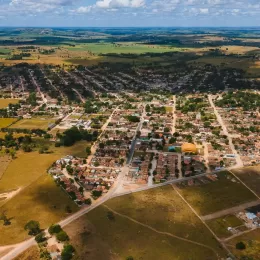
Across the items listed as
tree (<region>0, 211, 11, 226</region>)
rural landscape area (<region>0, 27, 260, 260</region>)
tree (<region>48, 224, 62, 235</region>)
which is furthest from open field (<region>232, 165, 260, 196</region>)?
tree (<region>0, 211, 11, 226</region>)

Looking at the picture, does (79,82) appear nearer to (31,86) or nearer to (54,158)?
(31,86)

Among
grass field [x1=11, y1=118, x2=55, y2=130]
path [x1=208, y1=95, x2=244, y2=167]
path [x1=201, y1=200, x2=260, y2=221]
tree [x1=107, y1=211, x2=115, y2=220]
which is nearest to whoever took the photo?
tree [x1=107, y1=211, x2=115, y2=220]

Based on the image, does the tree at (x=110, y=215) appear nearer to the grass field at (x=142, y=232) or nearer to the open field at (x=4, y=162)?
the grass field at (x=142, y=232)

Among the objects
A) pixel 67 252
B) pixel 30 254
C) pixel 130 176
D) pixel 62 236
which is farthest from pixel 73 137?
pixel 67 252

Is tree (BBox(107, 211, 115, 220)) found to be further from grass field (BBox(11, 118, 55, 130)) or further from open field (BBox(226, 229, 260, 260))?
grass field (BBox(11, 118, 55, 130))

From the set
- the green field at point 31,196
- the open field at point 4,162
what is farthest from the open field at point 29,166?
the open field at point 4,162

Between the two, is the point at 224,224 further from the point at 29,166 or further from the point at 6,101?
the point at 6,101

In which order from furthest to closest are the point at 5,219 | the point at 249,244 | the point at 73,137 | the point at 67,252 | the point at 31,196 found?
the point at 73,137 < the point at 31,196 < the point at 5,219 < the point at 249,244 < the point at 67,252
